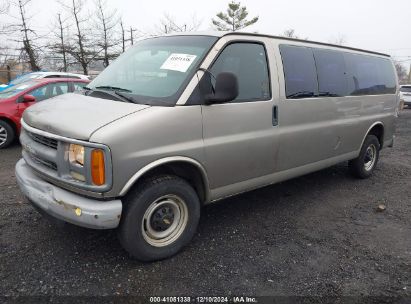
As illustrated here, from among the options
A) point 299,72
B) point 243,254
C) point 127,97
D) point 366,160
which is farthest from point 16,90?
point 366,160

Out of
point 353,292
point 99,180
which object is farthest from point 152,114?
point 353,292

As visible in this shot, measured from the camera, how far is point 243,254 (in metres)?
3.49

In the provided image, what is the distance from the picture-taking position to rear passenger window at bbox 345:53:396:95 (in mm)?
5309

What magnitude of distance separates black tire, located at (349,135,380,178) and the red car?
5.55 metres

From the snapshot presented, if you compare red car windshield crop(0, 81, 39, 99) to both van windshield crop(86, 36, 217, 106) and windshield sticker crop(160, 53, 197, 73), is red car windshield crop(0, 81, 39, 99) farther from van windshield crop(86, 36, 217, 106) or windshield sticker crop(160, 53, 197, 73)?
windshield sticker crop(160, 53, 197, 73)

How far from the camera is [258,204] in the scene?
4.79 meters

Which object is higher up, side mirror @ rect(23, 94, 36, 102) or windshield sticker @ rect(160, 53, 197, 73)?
windshield sticker @ rect(160, 53, 197, 73)

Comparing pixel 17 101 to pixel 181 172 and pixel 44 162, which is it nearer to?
pixel 44 162

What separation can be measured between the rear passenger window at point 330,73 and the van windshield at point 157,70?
5.96ft

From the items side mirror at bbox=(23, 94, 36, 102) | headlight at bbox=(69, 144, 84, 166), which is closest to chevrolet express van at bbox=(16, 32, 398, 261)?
headlight at bbox=(69, 144, 84, 166)

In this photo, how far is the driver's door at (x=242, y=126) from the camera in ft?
11.2

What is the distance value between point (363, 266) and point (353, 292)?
0.49m

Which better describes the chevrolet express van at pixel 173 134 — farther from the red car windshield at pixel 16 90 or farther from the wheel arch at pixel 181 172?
the red car windshield at pixel 16 90

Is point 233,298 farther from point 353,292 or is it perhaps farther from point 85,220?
point 85,220
